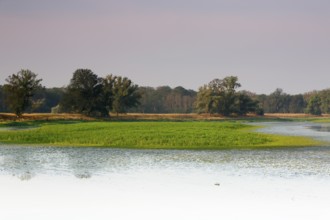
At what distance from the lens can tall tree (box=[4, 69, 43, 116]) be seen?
105125 millimetres

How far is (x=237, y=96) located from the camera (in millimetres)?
154750

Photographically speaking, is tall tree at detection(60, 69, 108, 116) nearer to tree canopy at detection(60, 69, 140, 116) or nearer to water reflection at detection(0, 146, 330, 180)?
tree canopy at detection(60, 69, 140, 116)

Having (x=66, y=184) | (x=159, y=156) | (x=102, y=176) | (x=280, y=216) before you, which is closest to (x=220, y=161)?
(x=159, y=156)

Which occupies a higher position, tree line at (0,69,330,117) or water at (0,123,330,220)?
tree line at (0,69,330,117)

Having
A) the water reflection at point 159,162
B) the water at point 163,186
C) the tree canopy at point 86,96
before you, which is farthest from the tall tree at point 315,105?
the water at point 163,186

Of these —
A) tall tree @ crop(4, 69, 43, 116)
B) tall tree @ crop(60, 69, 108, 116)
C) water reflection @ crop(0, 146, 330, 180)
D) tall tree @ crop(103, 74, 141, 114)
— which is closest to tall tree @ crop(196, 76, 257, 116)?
tall tree @ crop(103, 74, 141, 114)

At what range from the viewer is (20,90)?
106 m

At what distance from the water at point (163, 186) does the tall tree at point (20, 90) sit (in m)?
72.2

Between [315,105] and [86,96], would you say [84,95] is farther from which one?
[315,105]

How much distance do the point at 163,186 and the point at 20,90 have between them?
88.0m

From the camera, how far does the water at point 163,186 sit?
17750 millimetres

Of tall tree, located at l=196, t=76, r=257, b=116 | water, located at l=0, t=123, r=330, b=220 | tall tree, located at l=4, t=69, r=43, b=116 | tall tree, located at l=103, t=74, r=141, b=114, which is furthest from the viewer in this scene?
tall tree, located at l=196, t=76, r=257, b=116

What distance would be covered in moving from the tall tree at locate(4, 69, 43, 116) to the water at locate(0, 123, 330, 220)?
72.2 metres

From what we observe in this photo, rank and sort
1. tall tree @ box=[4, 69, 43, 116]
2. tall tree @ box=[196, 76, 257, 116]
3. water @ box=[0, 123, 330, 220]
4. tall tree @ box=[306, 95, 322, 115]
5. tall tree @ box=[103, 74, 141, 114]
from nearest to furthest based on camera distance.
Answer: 1. water @ box=[0, 123, 330, 220]
2. tall tree @ box=[4, 69, 43, 116]
3. tall tree @ box=[103, 74, 141, 114]
4. tall tree @ box=[196, 76, 257, 116]
5. tall tree @ box=[306, 95, 322, 115]
